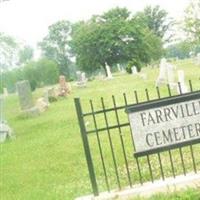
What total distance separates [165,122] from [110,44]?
6518 cm

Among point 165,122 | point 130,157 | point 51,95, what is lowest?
point 130,157

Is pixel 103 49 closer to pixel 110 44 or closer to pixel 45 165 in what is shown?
pixel 110 44

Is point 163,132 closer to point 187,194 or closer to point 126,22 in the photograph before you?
point 187,194

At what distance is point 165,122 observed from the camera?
251 inches

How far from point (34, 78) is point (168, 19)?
55.1 metres

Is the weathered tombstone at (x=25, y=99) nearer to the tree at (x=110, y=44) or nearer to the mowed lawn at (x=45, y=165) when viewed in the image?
the mowed lawn at (x=45, y=165)

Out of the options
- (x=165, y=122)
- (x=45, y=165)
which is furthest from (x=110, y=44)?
(x=165, y=122)

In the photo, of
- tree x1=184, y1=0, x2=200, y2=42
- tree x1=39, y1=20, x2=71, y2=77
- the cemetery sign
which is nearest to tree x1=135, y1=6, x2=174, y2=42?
tree x1=39, y1=20, x2=71, y2=77

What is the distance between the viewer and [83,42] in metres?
72.9

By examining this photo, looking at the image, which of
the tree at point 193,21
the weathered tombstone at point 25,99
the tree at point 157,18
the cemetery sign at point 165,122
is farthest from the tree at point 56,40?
the cemetery sign at point 165,122

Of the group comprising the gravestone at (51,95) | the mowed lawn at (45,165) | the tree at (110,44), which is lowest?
the mowed lawn at (45,165)

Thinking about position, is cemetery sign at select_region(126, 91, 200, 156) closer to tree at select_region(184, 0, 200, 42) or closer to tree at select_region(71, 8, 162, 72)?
tree at select_region(184, 0, 200, 42)

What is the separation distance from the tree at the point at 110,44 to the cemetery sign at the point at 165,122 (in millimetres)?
64801

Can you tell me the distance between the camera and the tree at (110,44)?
236ft
